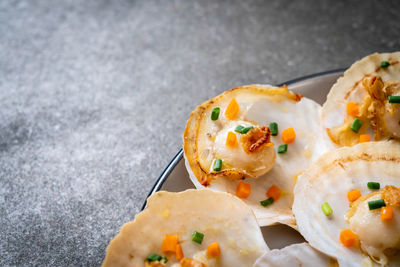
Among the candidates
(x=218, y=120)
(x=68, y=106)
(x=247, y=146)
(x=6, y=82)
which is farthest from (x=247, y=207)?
(x=6, y=82)

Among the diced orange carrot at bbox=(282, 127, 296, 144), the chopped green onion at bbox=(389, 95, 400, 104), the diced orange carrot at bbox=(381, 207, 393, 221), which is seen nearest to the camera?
the diced orange carrot at bbox=(381, 207, 393, 221)

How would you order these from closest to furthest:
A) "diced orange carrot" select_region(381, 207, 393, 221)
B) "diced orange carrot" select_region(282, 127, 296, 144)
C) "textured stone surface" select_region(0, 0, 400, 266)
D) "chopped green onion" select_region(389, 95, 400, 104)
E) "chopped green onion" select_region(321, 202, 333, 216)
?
1. "diced orange carrot" select_region(381, 207, 393, 221)
2. "chopped green onion" select_region(321, 202, 333, 216)
3. "chopped green onion" select_region(389, 95, 400, 104)
4. "diced orange carrot" select_region(282, 127, 296, 144)
5. "textured stone surface" select_region(0, 0, 400, 266)

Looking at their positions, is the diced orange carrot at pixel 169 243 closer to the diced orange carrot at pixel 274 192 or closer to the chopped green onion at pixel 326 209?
the diced orange carrot at pixel 274 192

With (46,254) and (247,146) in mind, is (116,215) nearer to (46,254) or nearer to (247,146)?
(46,254)

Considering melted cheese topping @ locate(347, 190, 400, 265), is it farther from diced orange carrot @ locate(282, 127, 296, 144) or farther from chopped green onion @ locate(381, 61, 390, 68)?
chopped green onion @ locate(381, 61, 390, 68)

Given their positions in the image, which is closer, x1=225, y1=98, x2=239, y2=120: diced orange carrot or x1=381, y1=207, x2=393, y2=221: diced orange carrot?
x1=381, y1=207, x2=393, y2=221: diced orange carrot

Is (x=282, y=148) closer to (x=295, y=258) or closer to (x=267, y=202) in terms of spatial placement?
(x=267, y=202)

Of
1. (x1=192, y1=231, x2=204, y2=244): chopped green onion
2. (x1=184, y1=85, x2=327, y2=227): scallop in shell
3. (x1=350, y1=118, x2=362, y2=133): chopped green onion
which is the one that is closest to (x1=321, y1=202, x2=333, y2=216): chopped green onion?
(x1=184, y1=85, x2=327, y2=227): scallop in shell
